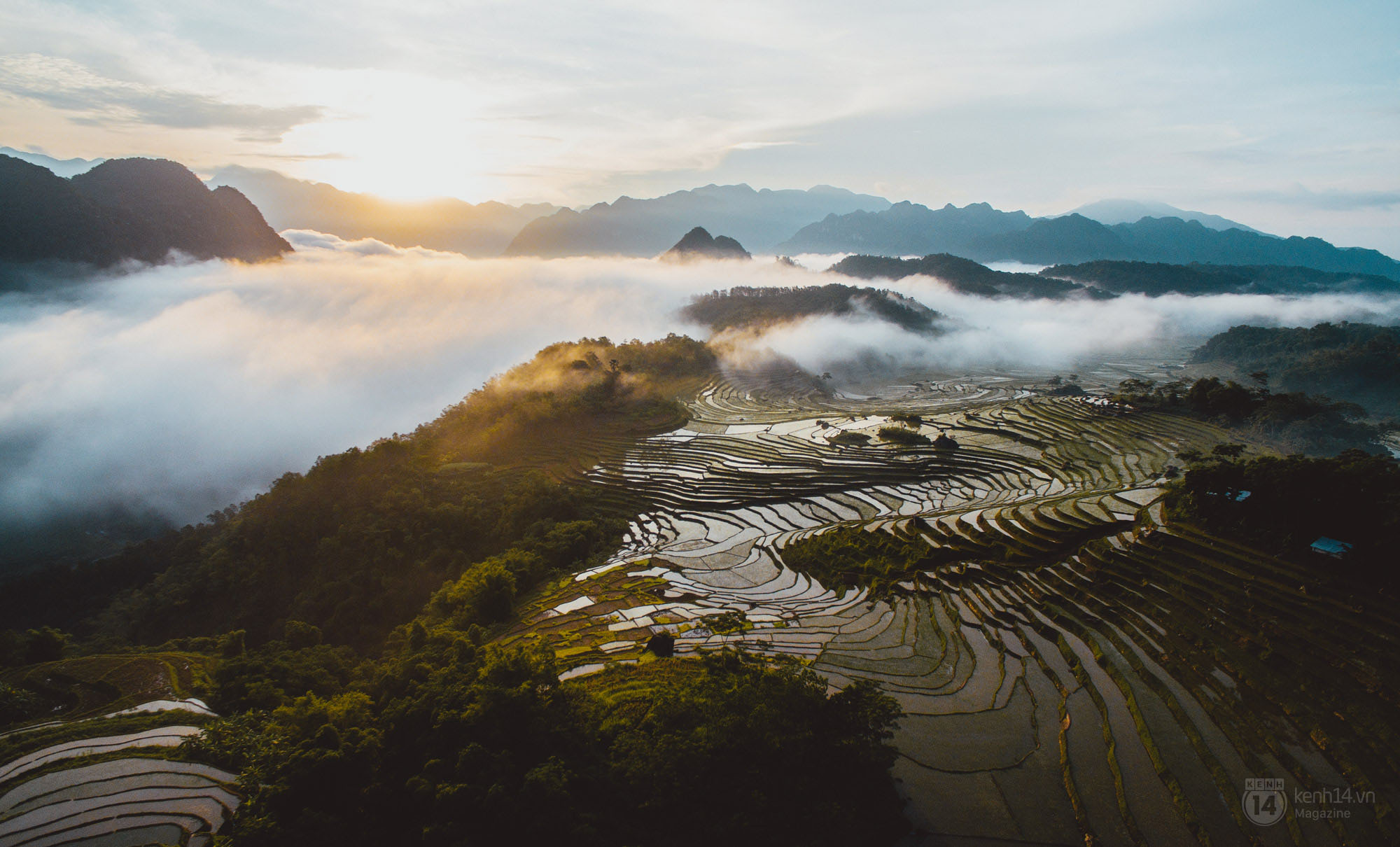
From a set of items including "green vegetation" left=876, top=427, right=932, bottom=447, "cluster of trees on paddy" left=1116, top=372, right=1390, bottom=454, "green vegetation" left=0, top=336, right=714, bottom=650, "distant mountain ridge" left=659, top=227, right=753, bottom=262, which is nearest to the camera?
"green vegetation" left=0, top=336, right=714, bottom=650

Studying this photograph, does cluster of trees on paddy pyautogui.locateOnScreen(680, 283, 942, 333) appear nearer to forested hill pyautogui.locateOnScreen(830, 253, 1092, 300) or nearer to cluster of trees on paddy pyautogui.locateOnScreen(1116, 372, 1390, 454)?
forested hill pyautogui.locateOnScreen(830, 253, 1092, 300)

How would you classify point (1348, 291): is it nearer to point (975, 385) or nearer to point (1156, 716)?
point (975, 385)

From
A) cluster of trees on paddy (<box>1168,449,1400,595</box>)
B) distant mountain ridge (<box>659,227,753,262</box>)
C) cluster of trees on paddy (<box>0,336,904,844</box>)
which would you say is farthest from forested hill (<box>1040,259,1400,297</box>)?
A: cluster of trees on paddy (<box>0,336,904,844</box>)

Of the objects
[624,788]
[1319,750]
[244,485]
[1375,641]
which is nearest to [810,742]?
[624,788]

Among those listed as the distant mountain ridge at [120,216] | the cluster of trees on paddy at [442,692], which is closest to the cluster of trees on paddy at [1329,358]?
the cluster of trees on paddy at [442,692]

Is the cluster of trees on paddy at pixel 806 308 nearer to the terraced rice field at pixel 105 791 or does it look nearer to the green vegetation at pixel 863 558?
the green vegetation at pixel 863 558
